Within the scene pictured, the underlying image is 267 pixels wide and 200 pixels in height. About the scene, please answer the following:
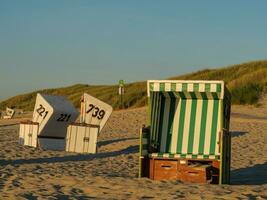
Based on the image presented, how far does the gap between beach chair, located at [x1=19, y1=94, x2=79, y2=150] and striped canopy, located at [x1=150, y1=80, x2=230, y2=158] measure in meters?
6.02

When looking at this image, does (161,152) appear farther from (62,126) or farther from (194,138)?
(62,126)

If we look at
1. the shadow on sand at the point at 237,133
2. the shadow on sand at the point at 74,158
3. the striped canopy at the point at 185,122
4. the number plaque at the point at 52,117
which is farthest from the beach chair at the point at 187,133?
the shadow on sand at the point at 237,133

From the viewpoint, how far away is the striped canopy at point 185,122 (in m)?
11.7

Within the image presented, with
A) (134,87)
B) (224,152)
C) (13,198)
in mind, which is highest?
(134,87)

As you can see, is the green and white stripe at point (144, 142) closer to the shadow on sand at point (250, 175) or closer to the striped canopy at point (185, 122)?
the striped canopy at point (185, 122)

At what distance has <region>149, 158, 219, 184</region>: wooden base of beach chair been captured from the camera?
1055 centimetres

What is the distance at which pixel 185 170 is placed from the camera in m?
10.8

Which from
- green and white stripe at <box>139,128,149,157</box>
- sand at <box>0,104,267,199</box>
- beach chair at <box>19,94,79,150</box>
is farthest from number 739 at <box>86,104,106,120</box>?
green and white stripe at <box>139,128,149,157</box>

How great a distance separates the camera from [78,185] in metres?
9.61

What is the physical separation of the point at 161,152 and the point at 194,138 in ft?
2.37

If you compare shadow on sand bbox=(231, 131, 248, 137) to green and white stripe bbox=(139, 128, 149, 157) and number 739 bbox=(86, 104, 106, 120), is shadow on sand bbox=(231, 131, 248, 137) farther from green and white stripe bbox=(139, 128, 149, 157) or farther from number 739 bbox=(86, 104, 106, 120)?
green and white stripe bbox=(139, 128, 149, 157)

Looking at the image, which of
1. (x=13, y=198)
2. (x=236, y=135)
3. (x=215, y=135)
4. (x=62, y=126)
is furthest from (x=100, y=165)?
(x=236, y=135)

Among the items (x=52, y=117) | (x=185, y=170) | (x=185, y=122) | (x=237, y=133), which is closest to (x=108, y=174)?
(x=185, y=170)

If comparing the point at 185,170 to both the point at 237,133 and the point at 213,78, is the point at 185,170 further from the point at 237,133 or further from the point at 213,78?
the point at 213,78
